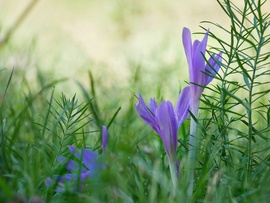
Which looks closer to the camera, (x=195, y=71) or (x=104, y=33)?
(x=195, y=71)

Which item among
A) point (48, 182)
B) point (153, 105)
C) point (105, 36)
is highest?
point (105, 36)

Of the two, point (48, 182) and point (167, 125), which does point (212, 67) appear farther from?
point (48, 182)

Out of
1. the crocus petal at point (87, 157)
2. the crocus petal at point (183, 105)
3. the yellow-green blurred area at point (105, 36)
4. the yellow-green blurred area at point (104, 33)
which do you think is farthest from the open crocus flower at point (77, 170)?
the yellow-green blurred area at point (104, 33)

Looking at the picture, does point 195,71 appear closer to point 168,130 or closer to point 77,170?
point 168,130

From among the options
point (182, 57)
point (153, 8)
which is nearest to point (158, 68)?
point (182, 57)

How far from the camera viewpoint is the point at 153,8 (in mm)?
3732

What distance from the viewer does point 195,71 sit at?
0.95 metres

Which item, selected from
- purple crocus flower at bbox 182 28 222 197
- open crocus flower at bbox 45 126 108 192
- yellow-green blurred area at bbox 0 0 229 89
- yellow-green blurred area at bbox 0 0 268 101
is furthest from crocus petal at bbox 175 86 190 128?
yellow-green blurred area at bbox 0 0 229 89

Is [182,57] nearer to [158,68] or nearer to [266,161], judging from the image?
[158,68]

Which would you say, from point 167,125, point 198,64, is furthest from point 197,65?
point 167,125

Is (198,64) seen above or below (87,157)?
above

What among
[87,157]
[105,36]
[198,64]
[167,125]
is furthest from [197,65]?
[105,36]

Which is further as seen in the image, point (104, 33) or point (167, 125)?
point (104, 33)

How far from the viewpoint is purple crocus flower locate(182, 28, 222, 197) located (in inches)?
36.9
